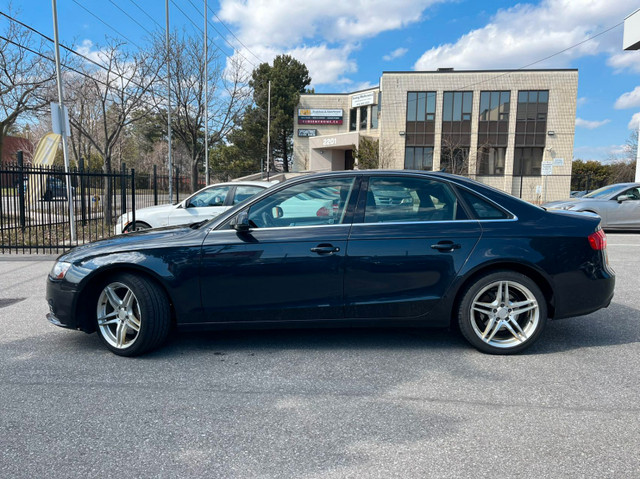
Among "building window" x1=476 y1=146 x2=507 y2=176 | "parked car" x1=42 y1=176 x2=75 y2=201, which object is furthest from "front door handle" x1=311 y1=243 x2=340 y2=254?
"building window" x1=476 y1=146 x2=507 y2=176

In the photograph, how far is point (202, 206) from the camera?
10031 millimetres

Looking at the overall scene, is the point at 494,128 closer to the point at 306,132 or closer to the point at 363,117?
the point at 363,117

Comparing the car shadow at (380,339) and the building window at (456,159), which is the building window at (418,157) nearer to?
the building window at (456,159)

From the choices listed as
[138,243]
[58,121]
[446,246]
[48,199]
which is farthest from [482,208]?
[48,199]

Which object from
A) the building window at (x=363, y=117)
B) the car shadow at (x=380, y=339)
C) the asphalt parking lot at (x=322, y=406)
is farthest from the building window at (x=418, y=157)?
the asphalt parking lot at (x=322, y=406)

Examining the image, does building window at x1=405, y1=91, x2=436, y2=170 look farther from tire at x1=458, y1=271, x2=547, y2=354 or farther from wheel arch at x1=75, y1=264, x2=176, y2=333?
wheel arch at x1=75, y1=264, x2=176, y2=333

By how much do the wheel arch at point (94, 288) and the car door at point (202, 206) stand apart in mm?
5749

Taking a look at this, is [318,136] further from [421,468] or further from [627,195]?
[421,468]

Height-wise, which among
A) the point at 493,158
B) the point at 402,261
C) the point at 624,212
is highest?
the point at 493,158

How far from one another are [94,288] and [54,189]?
9456 mm

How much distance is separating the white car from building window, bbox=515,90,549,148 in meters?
31.7

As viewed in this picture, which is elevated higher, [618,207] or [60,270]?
[618,207]

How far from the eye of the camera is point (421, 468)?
94.6 inches

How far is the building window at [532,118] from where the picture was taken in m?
35.3
